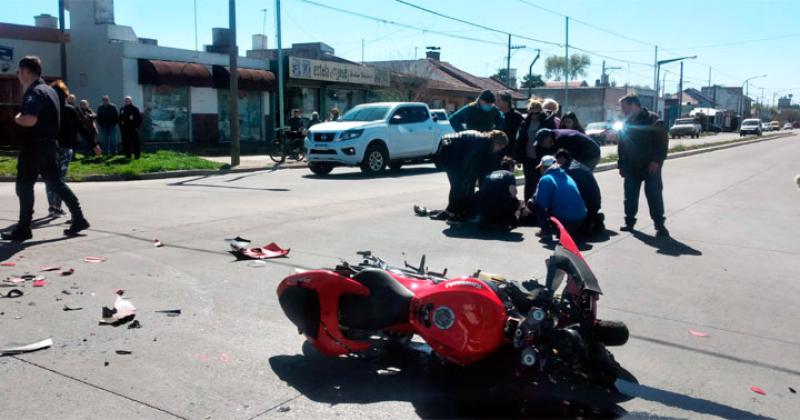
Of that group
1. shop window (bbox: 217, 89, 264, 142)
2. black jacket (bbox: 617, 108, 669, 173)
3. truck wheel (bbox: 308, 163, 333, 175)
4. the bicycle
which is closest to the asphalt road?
black jacket (bbox: 617, 108, 669, 173)

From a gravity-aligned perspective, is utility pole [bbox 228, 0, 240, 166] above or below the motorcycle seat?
above

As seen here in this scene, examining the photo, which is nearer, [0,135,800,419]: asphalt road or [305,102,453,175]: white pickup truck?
[0,135,800,419]: asphalt road

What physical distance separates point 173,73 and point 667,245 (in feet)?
70.2

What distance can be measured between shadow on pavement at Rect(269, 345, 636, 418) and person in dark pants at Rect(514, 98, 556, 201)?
6279mm

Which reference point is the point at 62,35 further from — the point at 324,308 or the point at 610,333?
the point at 610,333

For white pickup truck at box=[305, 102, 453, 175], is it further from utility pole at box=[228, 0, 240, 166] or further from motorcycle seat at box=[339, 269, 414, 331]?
motorcycle seat at box=[339, 269, 414, 331]

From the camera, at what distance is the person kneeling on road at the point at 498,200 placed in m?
9.00

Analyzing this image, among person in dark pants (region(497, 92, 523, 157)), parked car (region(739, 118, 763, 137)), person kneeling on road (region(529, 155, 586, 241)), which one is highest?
parked car (region(739, 118, 763, 137))

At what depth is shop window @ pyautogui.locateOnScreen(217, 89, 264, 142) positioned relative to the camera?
28906 mm

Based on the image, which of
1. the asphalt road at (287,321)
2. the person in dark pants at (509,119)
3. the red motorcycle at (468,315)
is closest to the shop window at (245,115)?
the asphalt road at (287,321)

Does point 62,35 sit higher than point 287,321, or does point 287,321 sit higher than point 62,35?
point 62,35

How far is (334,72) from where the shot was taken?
33.7 meters

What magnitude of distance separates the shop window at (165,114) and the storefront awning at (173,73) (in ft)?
2.29

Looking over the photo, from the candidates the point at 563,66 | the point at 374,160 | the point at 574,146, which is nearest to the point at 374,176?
the point at 374,160
